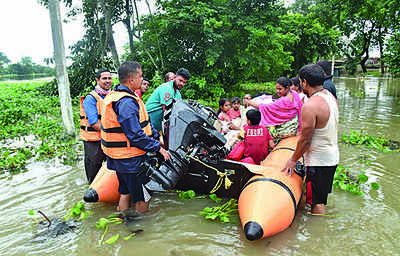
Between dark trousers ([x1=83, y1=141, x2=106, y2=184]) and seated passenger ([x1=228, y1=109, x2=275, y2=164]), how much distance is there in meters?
1.88

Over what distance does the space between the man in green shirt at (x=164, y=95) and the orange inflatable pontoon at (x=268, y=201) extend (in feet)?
5.49

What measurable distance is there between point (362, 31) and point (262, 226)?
3099 centimetres

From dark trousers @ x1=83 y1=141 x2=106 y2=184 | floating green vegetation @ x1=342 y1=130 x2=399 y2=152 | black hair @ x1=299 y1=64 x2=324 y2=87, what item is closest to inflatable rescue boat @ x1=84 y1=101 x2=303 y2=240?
dark trousers @ x1=83 y1=141 x2=106 y2=184

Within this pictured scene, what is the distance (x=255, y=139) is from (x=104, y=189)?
2.17 meters

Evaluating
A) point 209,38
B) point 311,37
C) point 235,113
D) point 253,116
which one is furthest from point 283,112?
point 311,37

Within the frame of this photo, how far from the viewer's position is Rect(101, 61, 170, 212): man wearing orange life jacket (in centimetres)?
272

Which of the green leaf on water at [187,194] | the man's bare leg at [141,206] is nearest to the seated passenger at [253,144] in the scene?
the green leaf on water at [187,194]

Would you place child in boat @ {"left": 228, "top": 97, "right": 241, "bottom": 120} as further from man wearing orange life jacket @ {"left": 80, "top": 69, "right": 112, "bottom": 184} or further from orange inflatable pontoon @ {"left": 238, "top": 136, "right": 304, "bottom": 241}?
man wearing orange life jacket @ {"left": 80, "top": 69, "right": 112, "bottom": 184}

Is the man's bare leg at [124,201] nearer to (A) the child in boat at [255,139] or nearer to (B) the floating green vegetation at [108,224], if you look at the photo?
(B) the floating green vegetation at [108,224]

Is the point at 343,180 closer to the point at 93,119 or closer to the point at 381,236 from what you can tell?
the point at 381,236

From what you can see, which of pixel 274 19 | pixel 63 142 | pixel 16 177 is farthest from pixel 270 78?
pixel 16 177

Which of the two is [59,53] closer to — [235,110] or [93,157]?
[93,157]

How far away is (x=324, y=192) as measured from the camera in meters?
3.07

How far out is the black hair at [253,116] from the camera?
3.90m
